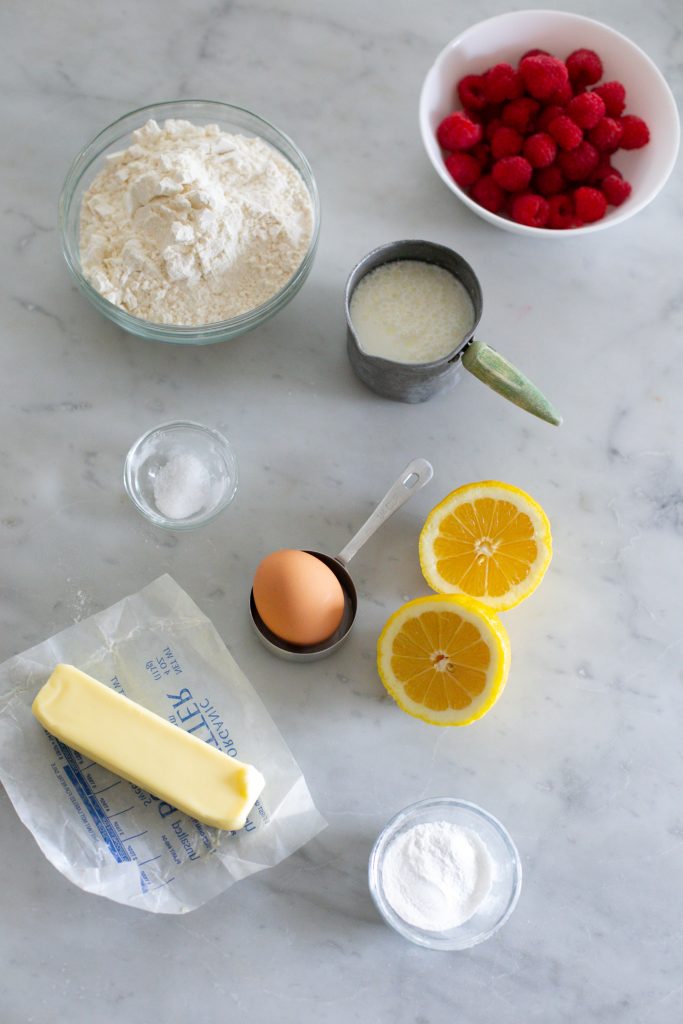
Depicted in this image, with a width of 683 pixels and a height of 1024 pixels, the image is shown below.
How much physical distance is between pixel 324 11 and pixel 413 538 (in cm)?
86

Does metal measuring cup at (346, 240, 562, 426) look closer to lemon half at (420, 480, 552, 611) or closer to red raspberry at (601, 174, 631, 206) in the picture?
lemon half at (420, 480, 552, 611)

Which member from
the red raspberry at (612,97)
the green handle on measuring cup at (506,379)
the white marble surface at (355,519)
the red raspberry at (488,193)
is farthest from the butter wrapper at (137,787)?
the red raspberry at (612,97)

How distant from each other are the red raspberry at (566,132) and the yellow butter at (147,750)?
0.96m

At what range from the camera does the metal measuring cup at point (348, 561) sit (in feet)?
4.72

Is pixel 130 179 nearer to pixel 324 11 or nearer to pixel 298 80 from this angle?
pixel 298 80

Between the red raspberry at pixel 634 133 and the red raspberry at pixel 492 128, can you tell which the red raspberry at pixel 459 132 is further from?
the red raspberry at pixel 634 133

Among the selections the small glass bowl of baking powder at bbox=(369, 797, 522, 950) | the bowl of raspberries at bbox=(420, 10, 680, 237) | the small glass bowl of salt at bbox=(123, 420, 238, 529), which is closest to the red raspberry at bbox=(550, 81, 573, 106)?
the bowl of raspberries at bbox=(420, 10, 680, 237)

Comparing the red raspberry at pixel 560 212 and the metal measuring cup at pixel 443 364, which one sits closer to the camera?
the metal measuring cup at pixel 443 364

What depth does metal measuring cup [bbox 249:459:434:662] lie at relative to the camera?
1.44 m

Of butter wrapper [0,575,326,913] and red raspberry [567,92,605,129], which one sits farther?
red raspberry [567,92,605,129]

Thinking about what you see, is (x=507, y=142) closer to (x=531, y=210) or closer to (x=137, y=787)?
(x=531, y=210)

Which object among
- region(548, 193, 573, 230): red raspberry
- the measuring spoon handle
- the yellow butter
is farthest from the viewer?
region(548, 193, 573, 230): red raspberry

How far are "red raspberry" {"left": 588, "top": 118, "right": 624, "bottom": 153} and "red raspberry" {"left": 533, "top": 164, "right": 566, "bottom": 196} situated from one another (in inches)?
2.6

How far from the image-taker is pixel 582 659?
1.49 metres
